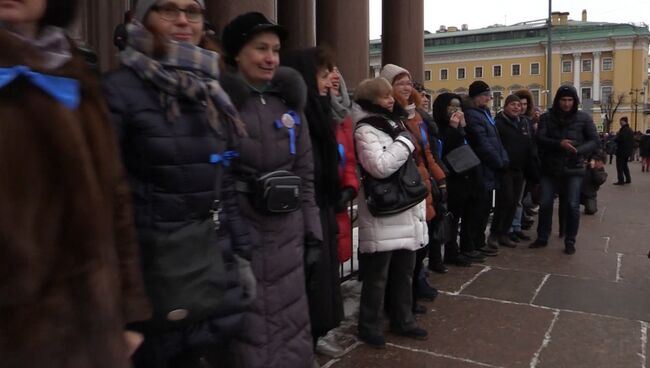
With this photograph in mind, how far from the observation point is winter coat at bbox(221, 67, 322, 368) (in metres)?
2.60

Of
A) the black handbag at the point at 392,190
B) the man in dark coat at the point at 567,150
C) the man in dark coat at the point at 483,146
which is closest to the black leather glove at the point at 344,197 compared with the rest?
the black handbag at the point at 392,190

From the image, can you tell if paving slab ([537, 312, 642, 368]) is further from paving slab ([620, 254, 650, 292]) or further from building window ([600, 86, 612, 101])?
building window ([600, 86, 612, 101])

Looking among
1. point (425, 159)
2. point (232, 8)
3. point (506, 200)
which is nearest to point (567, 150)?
point (506, 200)

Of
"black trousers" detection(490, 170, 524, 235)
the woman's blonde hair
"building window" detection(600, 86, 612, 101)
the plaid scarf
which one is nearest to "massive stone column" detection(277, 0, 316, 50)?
"black trousers" detection(490, 170, 524, 235)

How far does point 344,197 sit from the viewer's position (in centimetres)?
369

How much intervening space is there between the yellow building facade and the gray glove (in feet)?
269

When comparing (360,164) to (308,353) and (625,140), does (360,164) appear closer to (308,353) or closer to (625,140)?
(308,353)

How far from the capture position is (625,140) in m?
17.2

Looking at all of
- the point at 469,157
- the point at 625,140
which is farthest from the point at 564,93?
the point at 625,140

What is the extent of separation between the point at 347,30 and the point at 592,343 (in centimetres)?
665

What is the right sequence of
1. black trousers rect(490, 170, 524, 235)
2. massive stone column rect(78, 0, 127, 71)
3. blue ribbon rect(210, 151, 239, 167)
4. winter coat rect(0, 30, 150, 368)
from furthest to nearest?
black trousers rect(490, 170, 524, 235) < massive stone column rect(78, 0, 127, 71) < blue ribbon rect(210, 151, 239, 167) < winter coat rect(0, 30, 150, 368)

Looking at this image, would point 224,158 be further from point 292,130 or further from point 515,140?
point 515,140

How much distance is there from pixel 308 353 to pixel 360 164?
1741 millimetres

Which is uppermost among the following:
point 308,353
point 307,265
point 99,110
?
point 99,110
